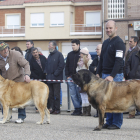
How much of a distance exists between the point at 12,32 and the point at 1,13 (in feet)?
9.97

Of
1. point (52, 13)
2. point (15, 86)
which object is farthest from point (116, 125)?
point (52, 13)

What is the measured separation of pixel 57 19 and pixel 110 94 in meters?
31.6

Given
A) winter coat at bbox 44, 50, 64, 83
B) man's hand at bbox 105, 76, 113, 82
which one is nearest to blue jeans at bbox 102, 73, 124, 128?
man's hand at bbox 105, 76, 113, 82

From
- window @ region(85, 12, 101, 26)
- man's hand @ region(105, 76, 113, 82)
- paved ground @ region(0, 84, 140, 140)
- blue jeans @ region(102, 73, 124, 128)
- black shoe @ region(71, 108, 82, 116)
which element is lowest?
black shoe @ region(71, 108, 82, 116)

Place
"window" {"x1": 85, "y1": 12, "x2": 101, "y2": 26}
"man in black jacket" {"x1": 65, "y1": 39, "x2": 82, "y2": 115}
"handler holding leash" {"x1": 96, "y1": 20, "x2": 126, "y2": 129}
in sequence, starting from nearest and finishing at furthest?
1. "handler holding leash" {"x1": 96, "y1": 20, "x2": 126, "y2": 129}
2. "man in black jacket" {"x1": 65, "y1": 39, "x2": 82, "y2": 115}
3. "window" {"x1": 85, "y1": 12, "x2": 101, "y2": 26}

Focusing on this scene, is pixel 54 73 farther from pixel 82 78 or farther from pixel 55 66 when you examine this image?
pixel 82 78

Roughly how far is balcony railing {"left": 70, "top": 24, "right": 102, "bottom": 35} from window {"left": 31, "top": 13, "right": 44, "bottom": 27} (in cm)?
375

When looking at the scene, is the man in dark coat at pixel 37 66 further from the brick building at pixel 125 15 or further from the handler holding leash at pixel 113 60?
the brick building at pixel 125 15

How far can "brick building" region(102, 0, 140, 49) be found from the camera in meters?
29.4

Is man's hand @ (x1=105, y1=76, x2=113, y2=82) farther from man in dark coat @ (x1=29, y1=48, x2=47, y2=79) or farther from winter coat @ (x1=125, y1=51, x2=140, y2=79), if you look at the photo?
man in dark coat @ (x1=29, y1=48, x2=47, y2=79)

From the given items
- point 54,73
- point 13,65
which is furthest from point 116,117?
point 54,73

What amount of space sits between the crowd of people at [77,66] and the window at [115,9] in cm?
2086

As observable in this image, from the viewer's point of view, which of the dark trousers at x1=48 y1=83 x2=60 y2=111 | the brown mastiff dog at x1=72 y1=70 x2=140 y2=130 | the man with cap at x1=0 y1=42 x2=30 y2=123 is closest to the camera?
the brown mastiff dog at x1=72 y1=70 x2=140 y2=130

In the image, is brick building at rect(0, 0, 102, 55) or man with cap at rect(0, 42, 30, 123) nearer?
man with cap at rect(0, 42, 30, 123)
